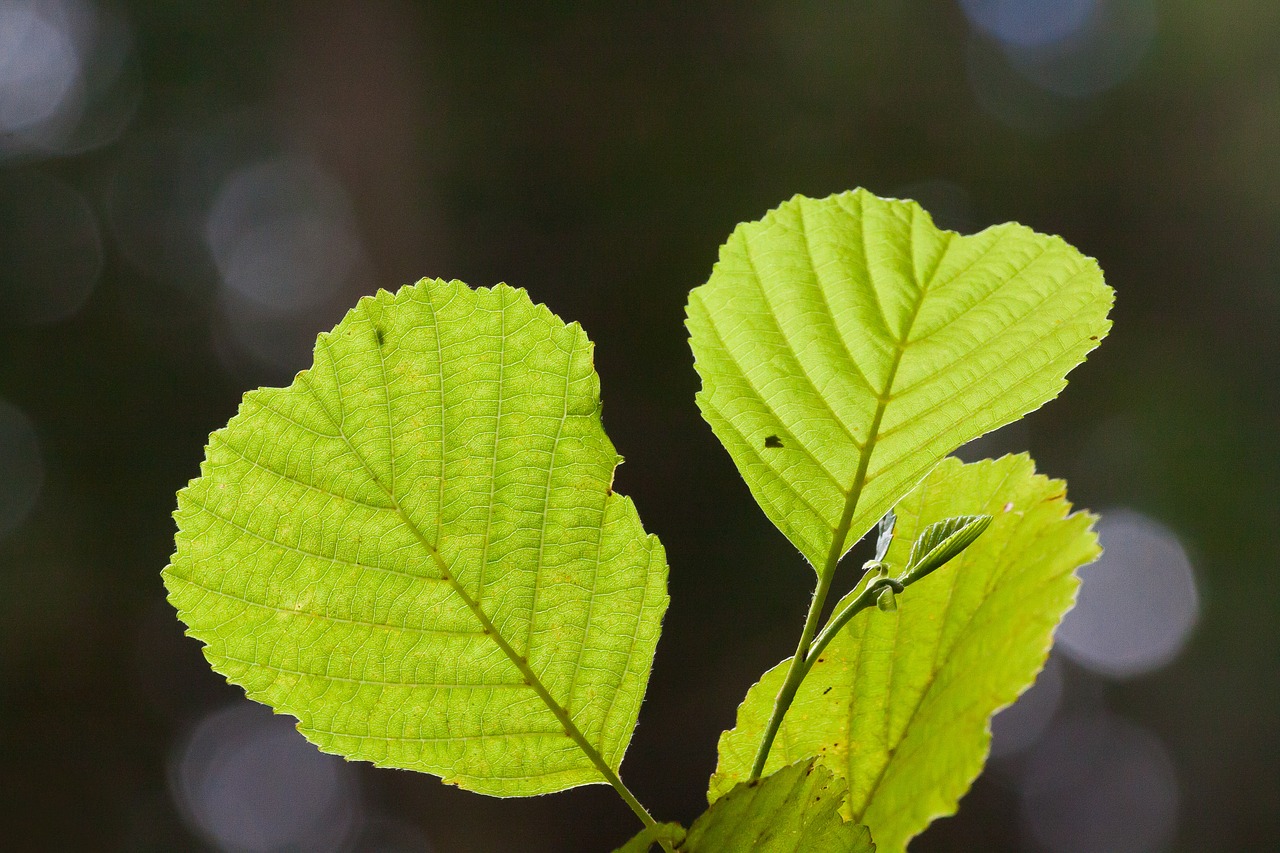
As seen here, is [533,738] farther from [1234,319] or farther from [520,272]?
[1234,319]

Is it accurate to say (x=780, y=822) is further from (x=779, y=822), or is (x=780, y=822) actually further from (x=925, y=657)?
(x=925, y=657)

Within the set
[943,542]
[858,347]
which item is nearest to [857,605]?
[943,542]

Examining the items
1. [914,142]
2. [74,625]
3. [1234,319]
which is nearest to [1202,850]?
[1234,319]

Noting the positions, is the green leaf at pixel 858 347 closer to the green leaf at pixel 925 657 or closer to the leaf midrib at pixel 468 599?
the green leaf at pixel 925 657

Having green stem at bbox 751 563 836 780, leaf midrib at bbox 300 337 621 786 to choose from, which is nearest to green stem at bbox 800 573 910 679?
green stem at bbox 751 563 836 780

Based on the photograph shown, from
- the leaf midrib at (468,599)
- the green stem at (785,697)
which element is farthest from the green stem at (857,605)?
the leaf midrib at (468,599)
